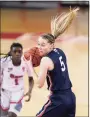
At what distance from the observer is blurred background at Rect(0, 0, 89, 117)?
913cm

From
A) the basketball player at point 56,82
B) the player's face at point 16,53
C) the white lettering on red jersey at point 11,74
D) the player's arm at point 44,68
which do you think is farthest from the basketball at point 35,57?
the white lettering on red jersey at point 11,74

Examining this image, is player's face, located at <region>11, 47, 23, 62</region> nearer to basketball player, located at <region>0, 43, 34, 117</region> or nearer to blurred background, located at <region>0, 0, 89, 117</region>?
basketball player, located at <region>0, 43, 34, 117</region>

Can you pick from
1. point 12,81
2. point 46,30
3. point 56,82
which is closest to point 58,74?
point 56,82

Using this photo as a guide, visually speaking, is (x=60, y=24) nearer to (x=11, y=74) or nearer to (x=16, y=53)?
(x=16, y=53)

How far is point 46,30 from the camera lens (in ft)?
51.8

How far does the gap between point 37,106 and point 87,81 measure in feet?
7.01

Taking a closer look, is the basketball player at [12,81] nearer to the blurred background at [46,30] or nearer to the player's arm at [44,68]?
the blurred background at [46,30]

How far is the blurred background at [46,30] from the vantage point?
9133 mm

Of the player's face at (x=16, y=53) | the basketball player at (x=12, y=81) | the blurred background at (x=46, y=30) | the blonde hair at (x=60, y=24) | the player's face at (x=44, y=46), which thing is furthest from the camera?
the blurred background at (x=46, y=30)

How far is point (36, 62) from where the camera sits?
5.80 meters

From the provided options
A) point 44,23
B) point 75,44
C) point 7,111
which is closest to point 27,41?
point 75,44

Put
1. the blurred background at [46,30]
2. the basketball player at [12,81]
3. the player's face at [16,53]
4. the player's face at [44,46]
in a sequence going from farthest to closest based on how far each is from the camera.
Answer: the blurred background at [46,30]
the basketball player at [12,81]
the player's face at [16,53]
the player's face at [44,46]

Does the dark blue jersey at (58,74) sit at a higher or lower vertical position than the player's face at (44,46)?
lower

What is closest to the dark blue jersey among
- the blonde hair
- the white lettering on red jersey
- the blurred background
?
the blonde hair
